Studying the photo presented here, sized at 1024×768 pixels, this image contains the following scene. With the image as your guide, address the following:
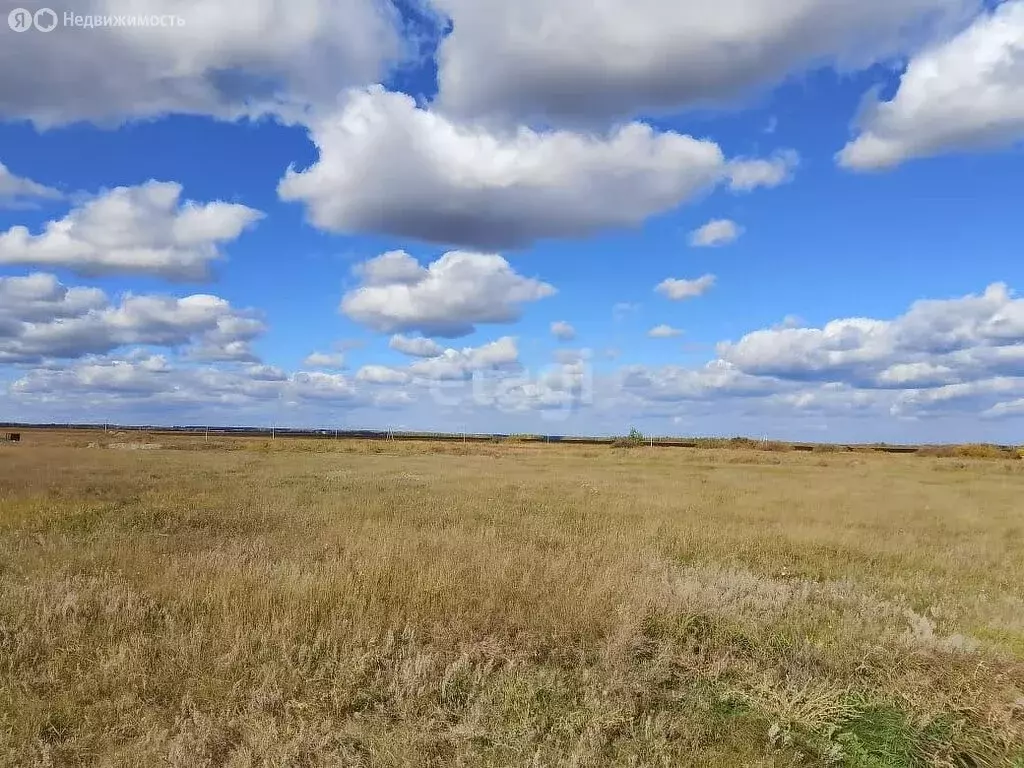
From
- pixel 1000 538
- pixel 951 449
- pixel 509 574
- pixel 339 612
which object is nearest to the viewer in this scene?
pixel 339 612

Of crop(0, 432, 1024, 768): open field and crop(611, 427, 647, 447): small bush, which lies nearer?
crop(0, 432, 1024, 768): open field

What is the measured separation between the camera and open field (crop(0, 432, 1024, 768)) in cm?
559

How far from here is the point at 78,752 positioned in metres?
5.18

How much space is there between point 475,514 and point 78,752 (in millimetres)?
13752

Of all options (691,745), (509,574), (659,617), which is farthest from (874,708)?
(509,574)

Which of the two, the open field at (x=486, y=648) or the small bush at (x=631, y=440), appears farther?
the small bush at (x=631, y=440)

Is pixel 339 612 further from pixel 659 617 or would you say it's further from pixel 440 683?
pixel 659 617

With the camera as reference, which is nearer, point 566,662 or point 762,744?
point 762,744

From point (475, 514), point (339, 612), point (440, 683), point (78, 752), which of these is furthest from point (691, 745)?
point (475, 514)

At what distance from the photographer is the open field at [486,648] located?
5594 mm

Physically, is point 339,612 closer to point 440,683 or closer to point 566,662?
point 440,683

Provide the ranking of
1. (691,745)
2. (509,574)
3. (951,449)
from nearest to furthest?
1. (691,745)
2. (509,574)
3. (951,449)

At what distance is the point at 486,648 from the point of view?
7398mm

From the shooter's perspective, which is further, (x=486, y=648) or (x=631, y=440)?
(x=631, y=440)
